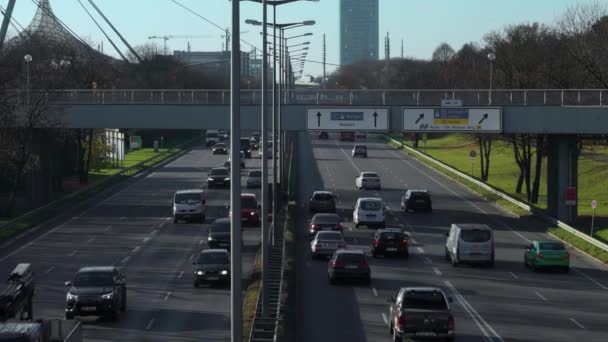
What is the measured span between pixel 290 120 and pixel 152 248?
1610cm

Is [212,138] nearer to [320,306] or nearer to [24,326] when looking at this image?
[320,306]

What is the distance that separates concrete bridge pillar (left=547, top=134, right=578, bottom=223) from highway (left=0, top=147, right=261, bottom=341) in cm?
1637

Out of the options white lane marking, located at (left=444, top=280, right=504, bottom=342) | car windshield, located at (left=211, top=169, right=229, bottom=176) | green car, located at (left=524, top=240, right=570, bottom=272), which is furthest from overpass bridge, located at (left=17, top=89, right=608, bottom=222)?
white lane marking, located at (left=444, top=280, right=504, bottom=342)

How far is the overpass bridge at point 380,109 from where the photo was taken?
57.2 meters

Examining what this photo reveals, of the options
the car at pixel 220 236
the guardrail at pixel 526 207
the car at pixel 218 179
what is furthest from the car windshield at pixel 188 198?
the car at pixel 218 179

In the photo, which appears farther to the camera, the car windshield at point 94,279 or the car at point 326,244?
the car at point 326,244

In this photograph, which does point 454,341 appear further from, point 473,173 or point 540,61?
point 473,173

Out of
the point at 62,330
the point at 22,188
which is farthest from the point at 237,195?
the point at 22,188

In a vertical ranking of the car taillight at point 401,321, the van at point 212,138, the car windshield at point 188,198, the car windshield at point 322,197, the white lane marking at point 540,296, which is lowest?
the white lane marking at point 540,296

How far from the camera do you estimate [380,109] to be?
59.9m

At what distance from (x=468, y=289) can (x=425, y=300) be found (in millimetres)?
10706

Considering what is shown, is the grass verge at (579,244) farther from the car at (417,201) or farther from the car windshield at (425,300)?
the car windshield at (425,300)

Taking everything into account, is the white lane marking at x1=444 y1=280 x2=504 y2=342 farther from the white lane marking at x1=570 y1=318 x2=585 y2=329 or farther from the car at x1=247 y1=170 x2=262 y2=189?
the car at x1=247 y1=170 x2=262 y2=189

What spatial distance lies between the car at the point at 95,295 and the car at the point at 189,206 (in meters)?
26.4
